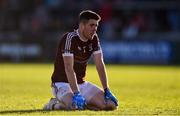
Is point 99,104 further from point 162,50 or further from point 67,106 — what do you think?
point 162,50

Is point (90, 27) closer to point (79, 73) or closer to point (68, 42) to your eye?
point (68, 42)

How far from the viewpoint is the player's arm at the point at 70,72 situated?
483 inches

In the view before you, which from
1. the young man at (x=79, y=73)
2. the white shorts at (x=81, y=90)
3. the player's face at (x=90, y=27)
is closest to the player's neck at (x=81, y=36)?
the young man at (x=79, y=73)

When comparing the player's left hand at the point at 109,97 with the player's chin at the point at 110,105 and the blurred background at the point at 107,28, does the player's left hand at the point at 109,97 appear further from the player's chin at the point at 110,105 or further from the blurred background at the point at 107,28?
the blurred background at the point at 107,28

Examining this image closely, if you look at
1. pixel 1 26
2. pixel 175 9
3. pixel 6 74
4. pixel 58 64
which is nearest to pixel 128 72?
pixel 6 74

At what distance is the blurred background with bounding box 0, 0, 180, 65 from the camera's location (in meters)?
34.9

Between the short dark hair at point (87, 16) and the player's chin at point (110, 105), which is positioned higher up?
the short dark hair at point (87, 16)

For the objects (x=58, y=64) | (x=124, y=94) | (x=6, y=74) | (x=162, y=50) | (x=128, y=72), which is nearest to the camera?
(x=58, y=64)

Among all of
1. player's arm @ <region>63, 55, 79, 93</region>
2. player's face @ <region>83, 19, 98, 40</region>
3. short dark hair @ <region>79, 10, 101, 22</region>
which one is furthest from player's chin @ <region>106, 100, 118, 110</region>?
short dark hair @ <region>79, 10, 101, 22</region>

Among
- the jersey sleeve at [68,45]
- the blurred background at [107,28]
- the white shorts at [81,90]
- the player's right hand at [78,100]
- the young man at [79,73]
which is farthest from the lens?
the blurred background at [107,28]

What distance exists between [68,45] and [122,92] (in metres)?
5.95

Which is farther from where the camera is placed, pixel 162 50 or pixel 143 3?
pixel 143 3

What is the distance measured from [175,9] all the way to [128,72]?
8921 mm

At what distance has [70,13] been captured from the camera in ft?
125
